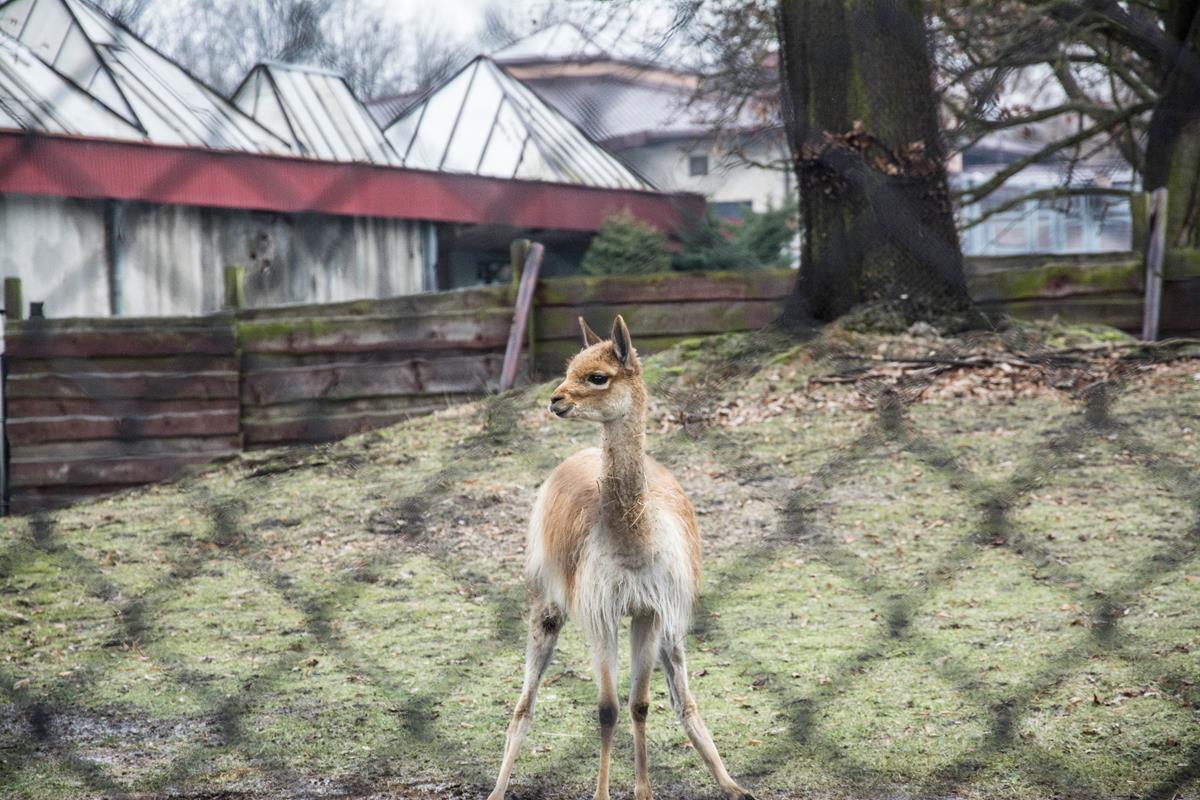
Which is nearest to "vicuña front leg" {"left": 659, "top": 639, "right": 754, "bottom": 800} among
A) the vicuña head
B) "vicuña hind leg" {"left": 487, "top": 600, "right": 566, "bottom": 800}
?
"vicuña hind leg" {"left": 487, "top": 600, "right": 566, "bottom": 800}

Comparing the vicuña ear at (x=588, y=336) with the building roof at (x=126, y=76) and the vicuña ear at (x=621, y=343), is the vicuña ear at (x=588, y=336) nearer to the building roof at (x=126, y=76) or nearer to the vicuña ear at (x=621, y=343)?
the vicuña ear at (x=621, y=343)

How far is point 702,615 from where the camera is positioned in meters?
3.42

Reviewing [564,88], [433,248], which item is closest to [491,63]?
[564,88]

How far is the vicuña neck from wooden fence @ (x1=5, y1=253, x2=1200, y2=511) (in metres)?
3.09

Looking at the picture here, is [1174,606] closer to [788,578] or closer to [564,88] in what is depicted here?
[788,578]

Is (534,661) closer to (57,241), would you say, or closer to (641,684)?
(641,684)

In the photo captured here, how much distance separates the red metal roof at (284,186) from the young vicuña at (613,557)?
0.68m

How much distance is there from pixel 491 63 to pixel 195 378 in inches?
194

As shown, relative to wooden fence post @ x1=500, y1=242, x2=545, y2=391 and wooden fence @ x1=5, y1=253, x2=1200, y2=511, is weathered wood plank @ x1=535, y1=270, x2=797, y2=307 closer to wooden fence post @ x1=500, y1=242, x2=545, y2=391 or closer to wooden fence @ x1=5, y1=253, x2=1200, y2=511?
wooden fence @ x1=5, y1=253, x2=1200, y2=511

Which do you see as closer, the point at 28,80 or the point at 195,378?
the point at 28,80

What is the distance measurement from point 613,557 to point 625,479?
144 mm

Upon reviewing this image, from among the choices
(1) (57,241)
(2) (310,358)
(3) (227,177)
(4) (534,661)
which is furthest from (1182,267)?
(1) (57,241)

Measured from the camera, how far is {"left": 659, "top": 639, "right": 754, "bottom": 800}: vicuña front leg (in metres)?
2.35

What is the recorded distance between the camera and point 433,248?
5.64 feet
